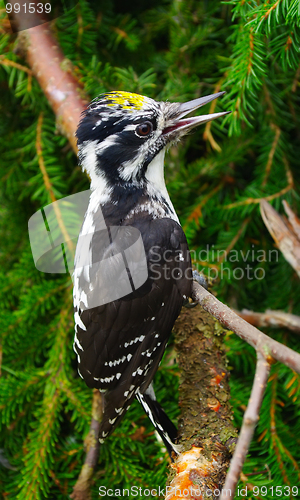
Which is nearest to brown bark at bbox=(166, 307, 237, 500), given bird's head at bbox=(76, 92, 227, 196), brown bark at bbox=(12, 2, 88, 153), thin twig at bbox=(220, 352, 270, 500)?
thin twig at bbox=(220, 352, 270, 500)

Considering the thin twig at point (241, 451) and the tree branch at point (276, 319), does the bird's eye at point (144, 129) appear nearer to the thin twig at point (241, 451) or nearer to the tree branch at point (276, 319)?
the tree branch at point (276, 319)

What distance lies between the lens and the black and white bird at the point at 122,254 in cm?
111

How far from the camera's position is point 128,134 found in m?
1.19

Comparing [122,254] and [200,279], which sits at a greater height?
[122,254]

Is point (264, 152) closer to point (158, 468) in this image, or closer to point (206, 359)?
point (206, 359)

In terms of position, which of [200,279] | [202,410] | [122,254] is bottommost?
[202,410]

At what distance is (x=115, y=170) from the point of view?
48.8 inches

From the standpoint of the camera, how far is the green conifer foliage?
118 cm

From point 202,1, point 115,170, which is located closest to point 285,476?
Answer: point 115,170

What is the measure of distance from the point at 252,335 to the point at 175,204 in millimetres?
881

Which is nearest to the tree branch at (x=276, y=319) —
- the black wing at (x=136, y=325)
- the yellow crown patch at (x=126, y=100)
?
the black wing at (x=136, y=325)

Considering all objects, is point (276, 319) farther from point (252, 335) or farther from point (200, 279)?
point (252, 335)

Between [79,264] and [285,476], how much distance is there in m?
0.83

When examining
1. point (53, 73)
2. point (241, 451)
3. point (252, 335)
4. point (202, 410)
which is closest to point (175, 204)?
point (53, 73)
